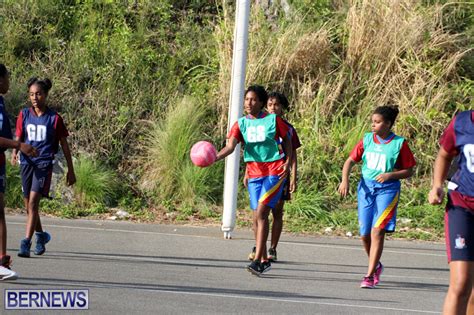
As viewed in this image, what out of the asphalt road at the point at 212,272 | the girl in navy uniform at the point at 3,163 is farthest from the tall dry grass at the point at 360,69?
the girl in navy uniform at the point at 3,163

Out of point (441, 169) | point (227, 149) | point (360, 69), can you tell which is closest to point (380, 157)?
point (227, 149)

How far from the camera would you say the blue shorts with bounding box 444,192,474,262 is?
664 centimetres

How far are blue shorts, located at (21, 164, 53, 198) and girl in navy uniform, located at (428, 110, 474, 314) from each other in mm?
5290

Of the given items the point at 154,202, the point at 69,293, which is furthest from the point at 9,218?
the point at 69,293

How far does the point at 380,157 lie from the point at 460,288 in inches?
142

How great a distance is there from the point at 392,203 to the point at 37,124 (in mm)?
4041

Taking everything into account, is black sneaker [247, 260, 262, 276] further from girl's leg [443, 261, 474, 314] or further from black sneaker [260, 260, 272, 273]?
girl's leg [443, 261, 474, 314]

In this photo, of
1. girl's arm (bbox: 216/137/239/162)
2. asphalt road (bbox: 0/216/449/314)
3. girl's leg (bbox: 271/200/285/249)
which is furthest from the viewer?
girl's leg (bbox: 271/200/285/249)

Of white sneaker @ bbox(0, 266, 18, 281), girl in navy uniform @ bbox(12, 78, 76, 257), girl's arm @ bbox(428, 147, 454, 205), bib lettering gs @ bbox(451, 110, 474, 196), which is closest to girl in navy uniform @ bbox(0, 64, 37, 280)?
white sneaker @ bbox(0, 266, 18, 281)

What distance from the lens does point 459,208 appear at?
6.77 meters

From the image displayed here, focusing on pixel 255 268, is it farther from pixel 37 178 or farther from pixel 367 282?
pixel 37 178

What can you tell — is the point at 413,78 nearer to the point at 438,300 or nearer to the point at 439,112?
the point at 439,112

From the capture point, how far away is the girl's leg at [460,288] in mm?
6573

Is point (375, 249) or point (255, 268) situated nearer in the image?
point (375, 249)
